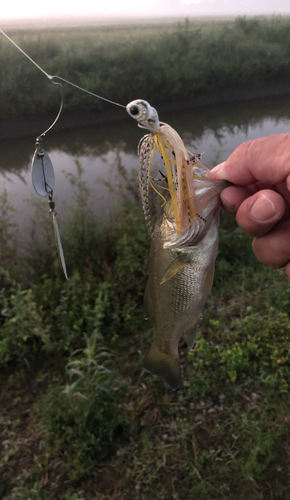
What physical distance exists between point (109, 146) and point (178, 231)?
3.08 metres

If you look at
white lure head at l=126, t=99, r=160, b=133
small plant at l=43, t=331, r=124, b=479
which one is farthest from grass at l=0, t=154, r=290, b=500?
white lure head at l=126, t=99, r=160, b=133

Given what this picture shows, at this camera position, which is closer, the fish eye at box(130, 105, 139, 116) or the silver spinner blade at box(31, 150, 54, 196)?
the fish eye at box(130, 105, 139, 116)

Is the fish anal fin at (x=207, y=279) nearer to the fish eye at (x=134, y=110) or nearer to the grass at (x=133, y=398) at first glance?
the fish eye at (x=134, y=110)

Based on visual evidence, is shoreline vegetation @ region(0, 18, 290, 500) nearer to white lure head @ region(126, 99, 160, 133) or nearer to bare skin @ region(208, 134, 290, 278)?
bare skin @ region(208, 134, 290, 278)

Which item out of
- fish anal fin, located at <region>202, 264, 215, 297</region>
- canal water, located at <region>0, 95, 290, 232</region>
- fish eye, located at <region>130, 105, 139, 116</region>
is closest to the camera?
fish eye, located at <region>130, 105, 139, 116</region>

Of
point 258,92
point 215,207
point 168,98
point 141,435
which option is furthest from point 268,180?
point 258,92

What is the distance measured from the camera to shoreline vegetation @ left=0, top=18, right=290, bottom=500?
6.27 feet

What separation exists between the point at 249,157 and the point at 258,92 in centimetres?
→ 320

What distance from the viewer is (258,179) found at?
954 mm

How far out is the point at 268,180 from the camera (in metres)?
0.94

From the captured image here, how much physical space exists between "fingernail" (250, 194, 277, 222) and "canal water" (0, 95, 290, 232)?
261cm

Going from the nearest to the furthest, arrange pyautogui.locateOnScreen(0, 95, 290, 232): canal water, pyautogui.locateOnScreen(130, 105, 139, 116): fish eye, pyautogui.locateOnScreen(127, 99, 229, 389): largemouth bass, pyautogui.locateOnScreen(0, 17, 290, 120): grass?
pyautogui.locateOnScreen(130, 105, 139, 116): fish eye, pyautogui.locateOnScreen(127, 99, 229, 389): largemouth bass, pyautogui.locateOnScreen(0, 17, 290, 120): grass, pyautogui.locateOnScreen(0, 95, 290, 232): canal water

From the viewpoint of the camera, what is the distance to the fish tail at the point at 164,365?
1.30 meters

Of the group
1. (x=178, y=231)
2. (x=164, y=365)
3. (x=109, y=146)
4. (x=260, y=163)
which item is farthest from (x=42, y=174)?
(x=109, y=146)
